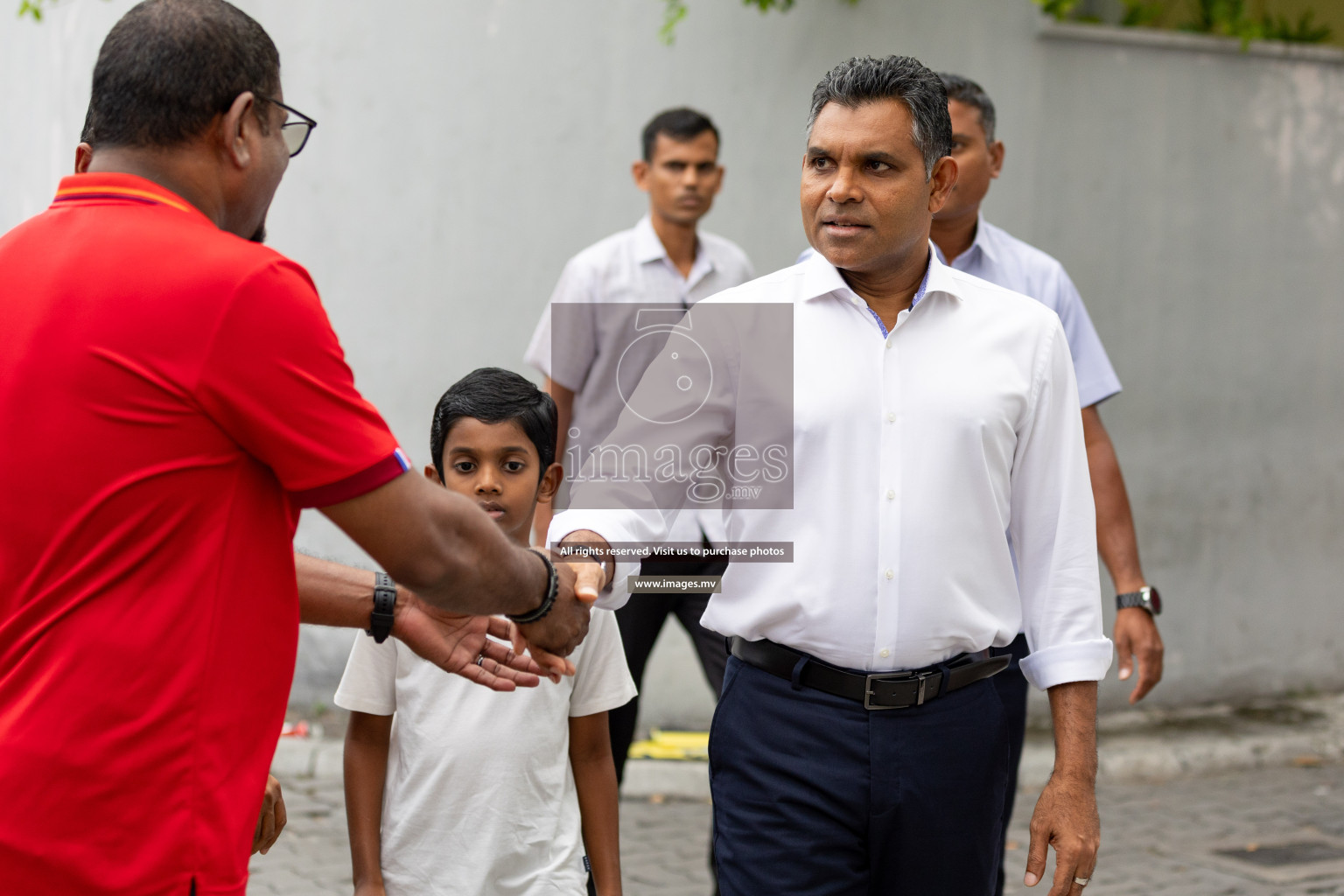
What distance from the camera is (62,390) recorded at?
1.97 meters

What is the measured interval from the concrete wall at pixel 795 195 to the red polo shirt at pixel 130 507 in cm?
445

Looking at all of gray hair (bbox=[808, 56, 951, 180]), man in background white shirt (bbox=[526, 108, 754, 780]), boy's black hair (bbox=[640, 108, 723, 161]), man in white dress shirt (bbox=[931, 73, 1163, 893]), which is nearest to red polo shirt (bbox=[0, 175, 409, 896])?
gray hair (bbox=[808, 56, 951, 180])

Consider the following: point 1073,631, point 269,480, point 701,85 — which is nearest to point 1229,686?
point 701,85

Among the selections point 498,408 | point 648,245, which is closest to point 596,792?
point 498,408

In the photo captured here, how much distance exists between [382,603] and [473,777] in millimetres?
416

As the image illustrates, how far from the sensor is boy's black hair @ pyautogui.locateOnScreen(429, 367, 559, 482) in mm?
3295

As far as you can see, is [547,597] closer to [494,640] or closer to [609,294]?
[494,640]

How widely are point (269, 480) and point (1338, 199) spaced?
6745mm

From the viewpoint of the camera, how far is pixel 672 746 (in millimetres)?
6523

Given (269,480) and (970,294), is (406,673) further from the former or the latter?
(970,294)

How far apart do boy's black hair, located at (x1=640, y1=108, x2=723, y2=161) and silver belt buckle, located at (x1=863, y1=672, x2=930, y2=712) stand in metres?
3.31

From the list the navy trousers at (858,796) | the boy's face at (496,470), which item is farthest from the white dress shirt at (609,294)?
the navy trousers at (858,796)

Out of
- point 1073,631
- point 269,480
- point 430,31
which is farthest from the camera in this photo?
point 430,31

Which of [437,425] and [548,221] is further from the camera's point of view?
[548,221]
